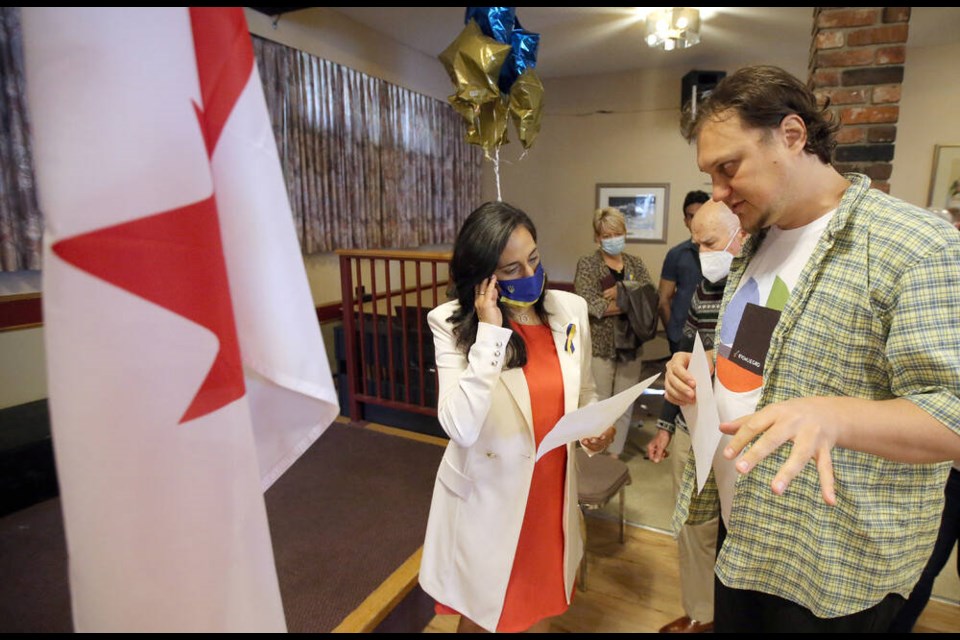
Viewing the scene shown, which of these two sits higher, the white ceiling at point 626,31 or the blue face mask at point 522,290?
the white ceiling at point 626,31

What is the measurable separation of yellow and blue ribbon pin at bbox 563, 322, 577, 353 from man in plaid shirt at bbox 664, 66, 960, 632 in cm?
37

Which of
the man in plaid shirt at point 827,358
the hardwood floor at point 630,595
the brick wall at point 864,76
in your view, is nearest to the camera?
the man in plaid shirt at point 827,358

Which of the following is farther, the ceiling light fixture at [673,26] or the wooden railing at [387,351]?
the ceiling light fixture at [673,26]

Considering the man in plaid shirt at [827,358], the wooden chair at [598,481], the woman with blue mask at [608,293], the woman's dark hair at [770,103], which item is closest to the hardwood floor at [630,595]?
the wooden chair at [598,481]

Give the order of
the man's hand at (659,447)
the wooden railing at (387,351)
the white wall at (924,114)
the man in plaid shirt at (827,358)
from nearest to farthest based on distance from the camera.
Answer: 1. the man in plaid shirt at (827,358)
2. the man's hand at (659,447)
3. the wooden railing at (387,351)
4. the white wall at (924,114)

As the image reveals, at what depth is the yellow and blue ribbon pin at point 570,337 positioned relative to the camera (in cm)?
143

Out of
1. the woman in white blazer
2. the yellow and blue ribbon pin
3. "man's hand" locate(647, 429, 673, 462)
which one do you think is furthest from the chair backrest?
the yellow and blue ribbon pin

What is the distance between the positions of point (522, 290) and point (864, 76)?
1920 millimetres

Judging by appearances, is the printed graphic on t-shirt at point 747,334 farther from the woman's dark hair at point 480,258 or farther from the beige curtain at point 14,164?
the beige curtain at point 14,164

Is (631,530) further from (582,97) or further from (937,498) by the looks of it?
(582,97)

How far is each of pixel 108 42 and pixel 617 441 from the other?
3.03 m

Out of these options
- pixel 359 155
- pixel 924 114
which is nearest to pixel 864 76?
pixel 359 155

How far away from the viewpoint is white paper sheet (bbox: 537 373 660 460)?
100 centimetres

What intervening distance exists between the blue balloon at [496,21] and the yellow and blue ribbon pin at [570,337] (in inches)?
48.6
